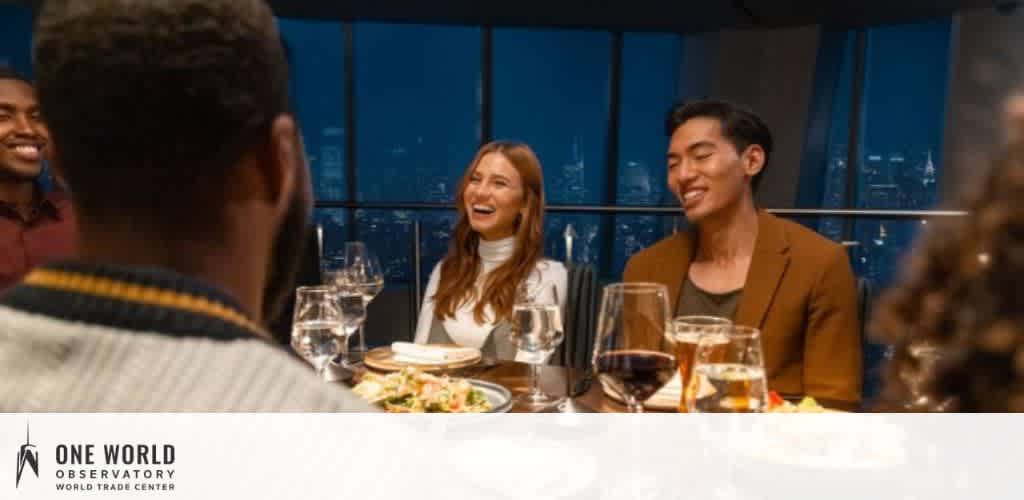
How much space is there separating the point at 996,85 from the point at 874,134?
3.71 metres

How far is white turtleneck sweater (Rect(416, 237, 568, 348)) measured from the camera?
1959mm

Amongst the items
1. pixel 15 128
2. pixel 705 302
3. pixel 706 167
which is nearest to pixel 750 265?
pixel 705 302

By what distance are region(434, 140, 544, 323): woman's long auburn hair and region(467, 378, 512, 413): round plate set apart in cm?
71

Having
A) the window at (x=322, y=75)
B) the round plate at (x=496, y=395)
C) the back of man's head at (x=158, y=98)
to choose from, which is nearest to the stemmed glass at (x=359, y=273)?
the round plate at (x=496, y=395)

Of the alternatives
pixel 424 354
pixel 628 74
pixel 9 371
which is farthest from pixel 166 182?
pixel 628 74

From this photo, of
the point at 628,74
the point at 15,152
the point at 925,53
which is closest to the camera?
the point at 15,152

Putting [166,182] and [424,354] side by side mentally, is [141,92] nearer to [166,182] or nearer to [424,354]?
[166,182]

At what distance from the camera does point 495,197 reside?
2.10 meters

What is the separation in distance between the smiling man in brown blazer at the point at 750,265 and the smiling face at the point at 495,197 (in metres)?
0.37

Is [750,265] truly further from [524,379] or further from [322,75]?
[322,75]

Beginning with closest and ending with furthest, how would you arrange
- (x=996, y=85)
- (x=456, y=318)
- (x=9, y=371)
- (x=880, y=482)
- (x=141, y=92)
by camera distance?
(x=9, y=371), (x=141, y=92), (x=880, y=482), (x=996, y=85), (x=456, y=318)

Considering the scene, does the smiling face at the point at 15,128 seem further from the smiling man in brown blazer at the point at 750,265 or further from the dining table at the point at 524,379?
the smiling man in brown blazer at the point at 750,265

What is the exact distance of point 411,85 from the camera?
667cm

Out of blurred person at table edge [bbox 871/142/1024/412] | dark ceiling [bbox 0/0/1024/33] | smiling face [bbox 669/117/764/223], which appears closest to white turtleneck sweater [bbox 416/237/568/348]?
A: smiling face [bbox 669/117/764/223]
